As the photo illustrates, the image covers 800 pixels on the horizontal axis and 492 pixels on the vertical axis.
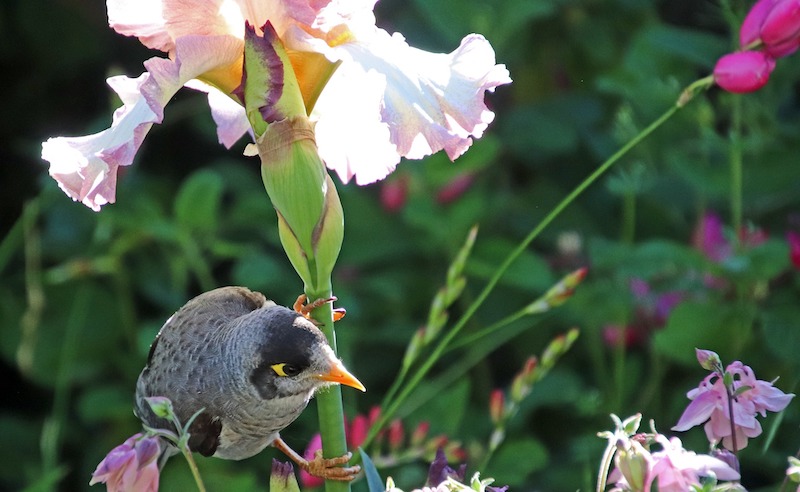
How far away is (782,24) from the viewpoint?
22.6 inches

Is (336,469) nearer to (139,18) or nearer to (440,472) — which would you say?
(440,472)

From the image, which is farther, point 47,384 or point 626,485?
point 47,384

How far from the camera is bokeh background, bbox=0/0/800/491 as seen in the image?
3.82 ft

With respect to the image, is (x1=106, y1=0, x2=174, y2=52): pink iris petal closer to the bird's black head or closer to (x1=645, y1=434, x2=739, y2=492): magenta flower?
the bird's black head

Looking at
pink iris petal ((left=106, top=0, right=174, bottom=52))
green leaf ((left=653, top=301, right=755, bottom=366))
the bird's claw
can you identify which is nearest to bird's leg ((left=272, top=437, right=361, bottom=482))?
the bird's claw

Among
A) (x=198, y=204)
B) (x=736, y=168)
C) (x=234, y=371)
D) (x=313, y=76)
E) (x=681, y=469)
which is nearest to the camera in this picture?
(x=681, y=469)

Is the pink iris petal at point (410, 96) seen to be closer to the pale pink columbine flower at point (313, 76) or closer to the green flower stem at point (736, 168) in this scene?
the pale pink columbine flower at point (313, 76)

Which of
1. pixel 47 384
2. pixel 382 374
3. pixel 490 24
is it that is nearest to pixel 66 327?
pixel 47 384

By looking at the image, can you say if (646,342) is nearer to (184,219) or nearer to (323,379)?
(184,219)

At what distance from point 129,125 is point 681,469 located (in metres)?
0.28

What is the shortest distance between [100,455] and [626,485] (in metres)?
1.13

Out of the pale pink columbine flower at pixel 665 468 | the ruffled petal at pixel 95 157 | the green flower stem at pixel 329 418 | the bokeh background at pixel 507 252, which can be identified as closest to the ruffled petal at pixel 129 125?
the ruffled petal at pixel 95 157

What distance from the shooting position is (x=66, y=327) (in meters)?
1.45

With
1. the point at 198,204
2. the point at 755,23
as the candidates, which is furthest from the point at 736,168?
the point at 198,204
